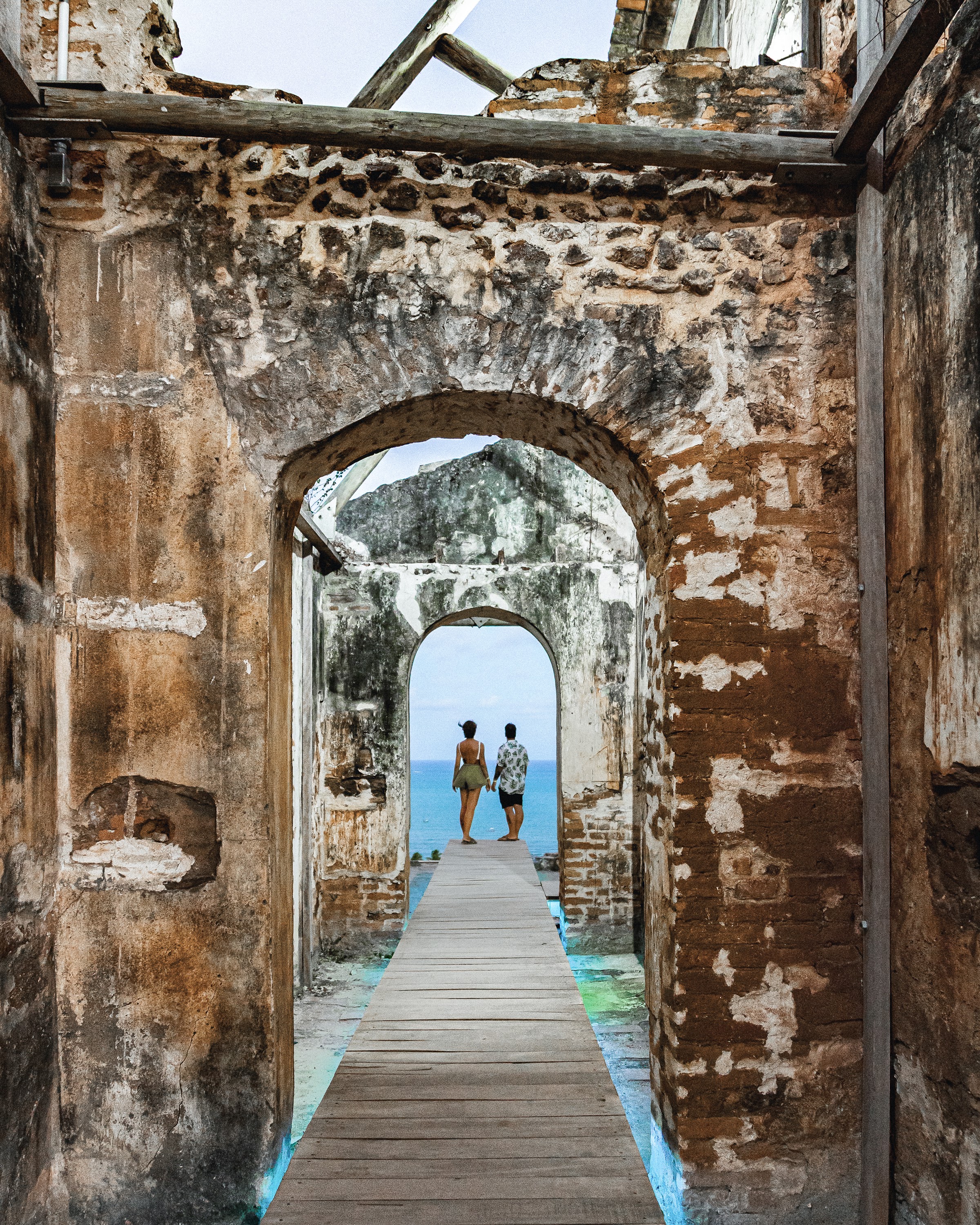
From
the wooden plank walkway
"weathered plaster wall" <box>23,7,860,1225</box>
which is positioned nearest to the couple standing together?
the wooden plank walkway

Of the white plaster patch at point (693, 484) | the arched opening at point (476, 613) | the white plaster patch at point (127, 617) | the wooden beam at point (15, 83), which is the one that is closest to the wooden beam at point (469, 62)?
the arched opening at point (476, 613)

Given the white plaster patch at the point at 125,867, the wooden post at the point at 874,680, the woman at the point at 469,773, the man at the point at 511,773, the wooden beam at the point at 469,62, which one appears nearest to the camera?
the wooden post at the point at 874,680

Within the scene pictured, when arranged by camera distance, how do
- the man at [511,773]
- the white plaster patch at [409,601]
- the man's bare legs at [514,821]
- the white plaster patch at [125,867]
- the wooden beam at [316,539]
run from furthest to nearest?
the man at [511,773]
the man's bare legs at [514,821]
the white plaster patch at [409,601]
the wooden beam at [316,539]
the white plaster patch at [125,867]

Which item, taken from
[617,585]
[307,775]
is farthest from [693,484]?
[617,585]

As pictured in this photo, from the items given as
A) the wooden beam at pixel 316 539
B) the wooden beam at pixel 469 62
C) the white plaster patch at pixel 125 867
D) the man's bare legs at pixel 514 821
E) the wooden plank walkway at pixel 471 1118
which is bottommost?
the man's bare legs at pixel 514 821

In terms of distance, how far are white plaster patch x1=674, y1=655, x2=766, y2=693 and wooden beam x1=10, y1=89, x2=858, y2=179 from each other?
5.44 ft

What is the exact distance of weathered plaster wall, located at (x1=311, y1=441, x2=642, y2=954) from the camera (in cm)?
Result: 766

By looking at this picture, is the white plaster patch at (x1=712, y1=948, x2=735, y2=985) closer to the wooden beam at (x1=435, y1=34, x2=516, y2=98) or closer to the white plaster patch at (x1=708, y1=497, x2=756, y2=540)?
the white plaster patch at (x1=708, y1=497, x2=756, y2=540)

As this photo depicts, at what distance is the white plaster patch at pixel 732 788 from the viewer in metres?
2.72

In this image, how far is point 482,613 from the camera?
336 inches

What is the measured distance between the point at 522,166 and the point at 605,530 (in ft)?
18.5

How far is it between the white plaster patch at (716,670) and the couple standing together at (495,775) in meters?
6.90

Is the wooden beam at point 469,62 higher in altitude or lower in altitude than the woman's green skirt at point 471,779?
higher

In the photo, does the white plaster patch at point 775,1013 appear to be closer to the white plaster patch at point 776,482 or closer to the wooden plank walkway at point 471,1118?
the wooden plank walkway at point 471,1118
